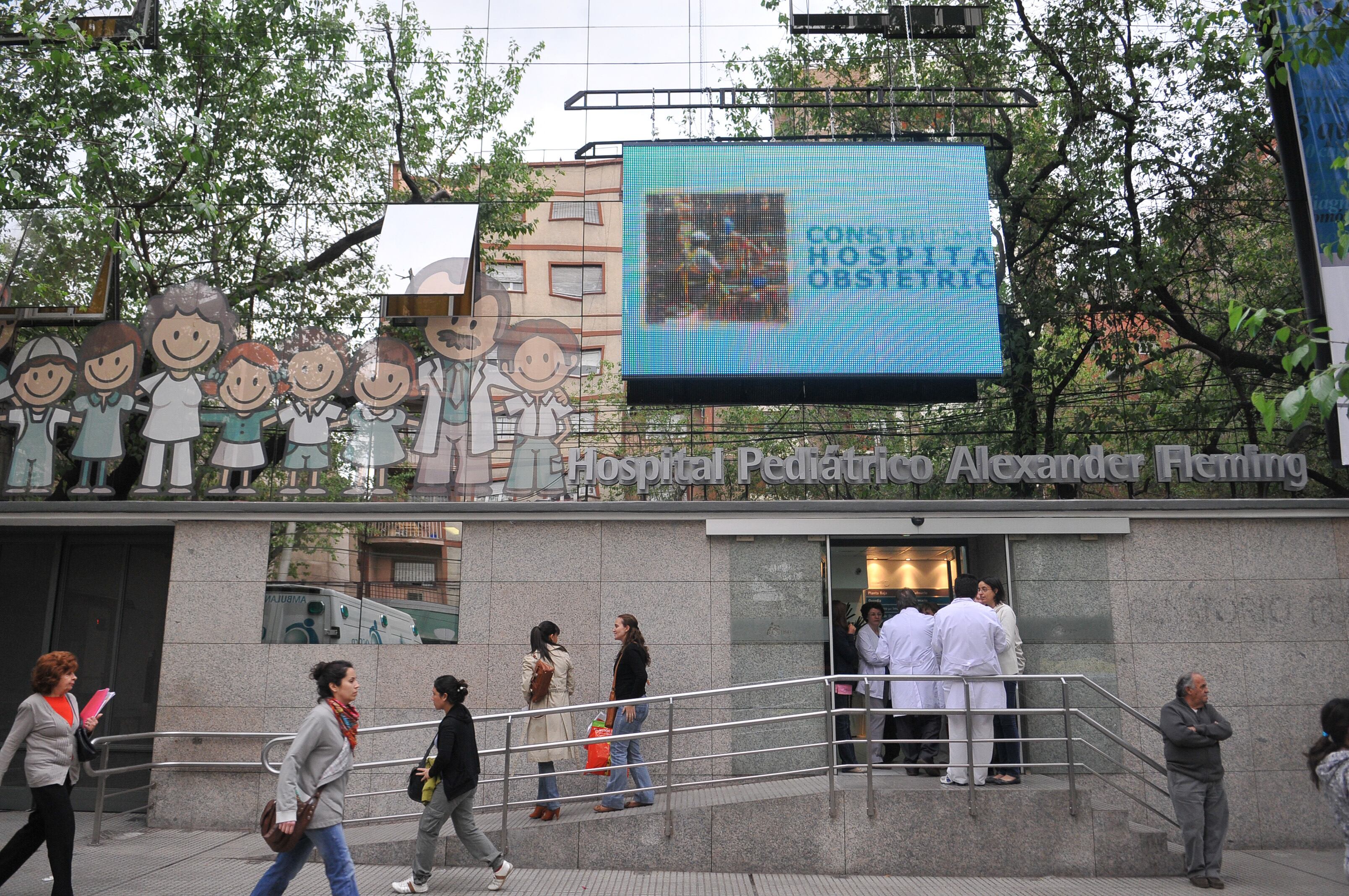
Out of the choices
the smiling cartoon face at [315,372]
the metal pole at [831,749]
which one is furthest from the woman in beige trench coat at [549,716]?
the smiling cartoon face at [315,372]

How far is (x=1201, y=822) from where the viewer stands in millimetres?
7859

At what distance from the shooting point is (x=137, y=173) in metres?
15.2

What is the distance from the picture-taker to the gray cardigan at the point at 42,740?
21.2 feet

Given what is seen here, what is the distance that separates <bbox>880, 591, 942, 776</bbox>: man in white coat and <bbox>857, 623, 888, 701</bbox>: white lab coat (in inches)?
2.6

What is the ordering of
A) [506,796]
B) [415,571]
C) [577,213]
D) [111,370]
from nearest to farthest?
[506,796], [415,571], [111,370], [577,213]

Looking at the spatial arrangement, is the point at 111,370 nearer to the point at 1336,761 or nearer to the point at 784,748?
the point at 784,748

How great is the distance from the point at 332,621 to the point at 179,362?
3.93 metres

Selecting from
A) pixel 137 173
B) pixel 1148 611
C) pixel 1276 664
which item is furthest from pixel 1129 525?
pixel 137 173

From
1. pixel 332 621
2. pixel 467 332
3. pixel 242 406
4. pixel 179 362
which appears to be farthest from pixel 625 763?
pixel 179 362

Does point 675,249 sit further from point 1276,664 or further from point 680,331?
point 1276,664

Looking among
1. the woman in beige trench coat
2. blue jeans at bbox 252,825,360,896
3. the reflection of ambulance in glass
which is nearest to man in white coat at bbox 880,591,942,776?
the woman in beige trench coat

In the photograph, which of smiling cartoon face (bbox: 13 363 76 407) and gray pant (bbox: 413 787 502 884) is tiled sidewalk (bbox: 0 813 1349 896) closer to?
gray pant (bbox: 413 787 502 884)

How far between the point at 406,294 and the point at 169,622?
182 inches

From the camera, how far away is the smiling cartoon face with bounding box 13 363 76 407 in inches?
471
